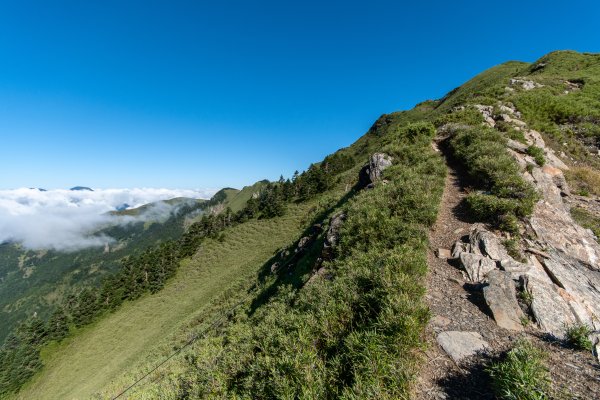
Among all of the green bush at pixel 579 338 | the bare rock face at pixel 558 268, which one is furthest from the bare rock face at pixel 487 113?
the green bush at pixel 579 338

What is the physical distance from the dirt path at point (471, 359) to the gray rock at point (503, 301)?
0.66ft

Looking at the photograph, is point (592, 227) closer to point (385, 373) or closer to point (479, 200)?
point (479, 200)

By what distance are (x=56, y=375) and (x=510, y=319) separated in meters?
61.9

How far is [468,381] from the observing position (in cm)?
555

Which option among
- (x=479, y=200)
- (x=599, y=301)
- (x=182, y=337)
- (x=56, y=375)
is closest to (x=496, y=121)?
(x=479, y=200)

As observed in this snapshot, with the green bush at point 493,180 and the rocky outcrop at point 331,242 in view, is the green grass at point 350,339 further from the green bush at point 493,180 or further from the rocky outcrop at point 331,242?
the green bush at point 493,180

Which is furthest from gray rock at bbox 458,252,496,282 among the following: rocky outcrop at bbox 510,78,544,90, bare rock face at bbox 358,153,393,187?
rocky outcrop at bbox 510,78,544,90

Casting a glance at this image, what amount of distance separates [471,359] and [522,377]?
146 cm

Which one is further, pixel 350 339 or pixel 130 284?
pixel 130 284

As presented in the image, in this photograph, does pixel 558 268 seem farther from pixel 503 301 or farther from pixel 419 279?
pixel 419 279

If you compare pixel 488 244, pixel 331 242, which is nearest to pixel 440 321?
pixel 488 244

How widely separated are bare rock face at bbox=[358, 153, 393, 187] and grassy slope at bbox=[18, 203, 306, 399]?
61.1 feet

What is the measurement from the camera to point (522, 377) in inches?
181

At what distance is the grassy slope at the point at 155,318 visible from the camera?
3206cm
